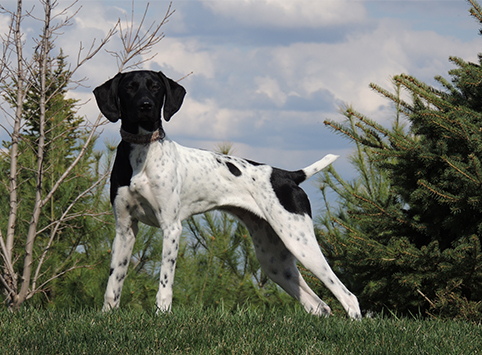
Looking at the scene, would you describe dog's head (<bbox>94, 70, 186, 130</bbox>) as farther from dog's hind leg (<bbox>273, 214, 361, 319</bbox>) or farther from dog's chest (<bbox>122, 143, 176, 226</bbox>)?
dog's hind leg (<bbox>273, 214, 361, 319</bbox>)

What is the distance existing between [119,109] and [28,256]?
9.02 ft

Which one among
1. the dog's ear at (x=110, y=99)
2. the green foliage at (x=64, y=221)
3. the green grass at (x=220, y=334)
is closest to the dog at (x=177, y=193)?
the dog's ear at (x=110, y=99)

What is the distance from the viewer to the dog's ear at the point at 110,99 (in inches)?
184

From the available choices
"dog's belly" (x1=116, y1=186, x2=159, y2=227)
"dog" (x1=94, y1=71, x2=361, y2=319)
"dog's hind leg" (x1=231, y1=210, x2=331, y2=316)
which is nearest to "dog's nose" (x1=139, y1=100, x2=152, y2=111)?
"dog" (x1=94, y1=71, x2=361, y2=319)

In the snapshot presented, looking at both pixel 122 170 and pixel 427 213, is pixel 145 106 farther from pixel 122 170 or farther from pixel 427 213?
pixel 427 213

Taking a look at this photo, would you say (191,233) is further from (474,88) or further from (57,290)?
(474,88)

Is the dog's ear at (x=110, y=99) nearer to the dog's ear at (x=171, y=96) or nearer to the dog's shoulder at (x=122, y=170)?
the dog's shoulder at (x=122, y=170)

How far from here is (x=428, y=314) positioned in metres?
6.18

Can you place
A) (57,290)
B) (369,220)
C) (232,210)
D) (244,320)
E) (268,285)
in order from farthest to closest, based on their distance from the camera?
(268,285)
(57,290)
(369,220)
(232,210)
(244,320)

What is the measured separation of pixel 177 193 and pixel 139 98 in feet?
2.92

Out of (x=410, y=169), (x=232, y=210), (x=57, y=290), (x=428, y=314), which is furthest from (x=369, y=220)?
(x=57, y=290)

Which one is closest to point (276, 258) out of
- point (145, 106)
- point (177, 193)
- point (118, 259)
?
point (177, 193)

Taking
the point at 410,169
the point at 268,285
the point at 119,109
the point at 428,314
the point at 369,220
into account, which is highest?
the point at 119,109

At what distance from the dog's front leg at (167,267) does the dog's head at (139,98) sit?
36.0 inches
